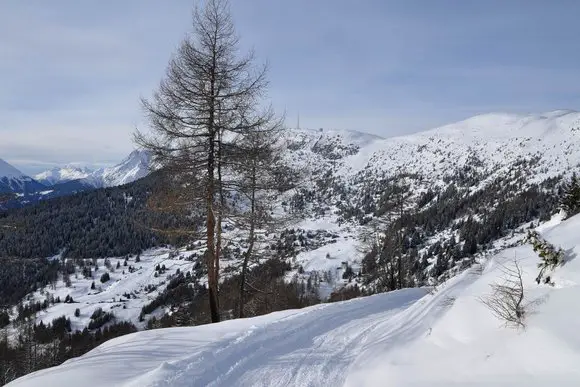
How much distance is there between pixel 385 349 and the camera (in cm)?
707

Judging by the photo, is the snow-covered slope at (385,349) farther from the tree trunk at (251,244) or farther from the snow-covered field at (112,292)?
the snow-covered field at (112,292)

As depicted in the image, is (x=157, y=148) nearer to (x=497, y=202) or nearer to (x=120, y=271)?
(x=120, y=271)

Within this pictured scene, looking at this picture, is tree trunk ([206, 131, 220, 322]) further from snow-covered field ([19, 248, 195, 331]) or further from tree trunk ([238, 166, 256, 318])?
snow-covered field ([19, 248, 195, 331])

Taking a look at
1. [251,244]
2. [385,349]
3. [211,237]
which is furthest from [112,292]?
[385,349]

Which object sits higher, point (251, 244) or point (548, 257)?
point (548, 257)

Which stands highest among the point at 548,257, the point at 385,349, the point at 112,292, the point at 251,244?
the point at 548,257

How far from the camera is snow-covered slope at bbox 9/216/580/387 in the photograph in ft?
16.8

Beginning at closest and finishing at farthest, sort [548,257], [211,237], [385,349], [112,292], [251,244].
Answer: [548,257], [385,349], [211,237], [251,244], [112,292]

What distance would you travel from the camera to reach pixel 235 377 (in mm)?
6379

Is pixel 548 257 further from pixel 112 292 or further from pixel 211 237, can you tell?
pixel 112 292

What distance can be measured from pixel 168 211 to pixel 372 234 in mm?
15264

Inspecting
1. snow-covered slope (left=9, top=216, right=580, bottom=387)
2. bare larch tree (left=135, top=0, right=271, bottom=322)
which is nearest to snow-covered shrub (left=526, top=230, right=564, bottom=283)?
snow-covered slope (left=9, top=216, right=580, bottom=387)

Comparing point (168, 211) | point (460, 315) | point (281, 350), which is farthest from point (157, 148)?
point (460, 315)

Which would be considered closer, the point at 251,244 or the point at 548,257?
the point at 548,257
